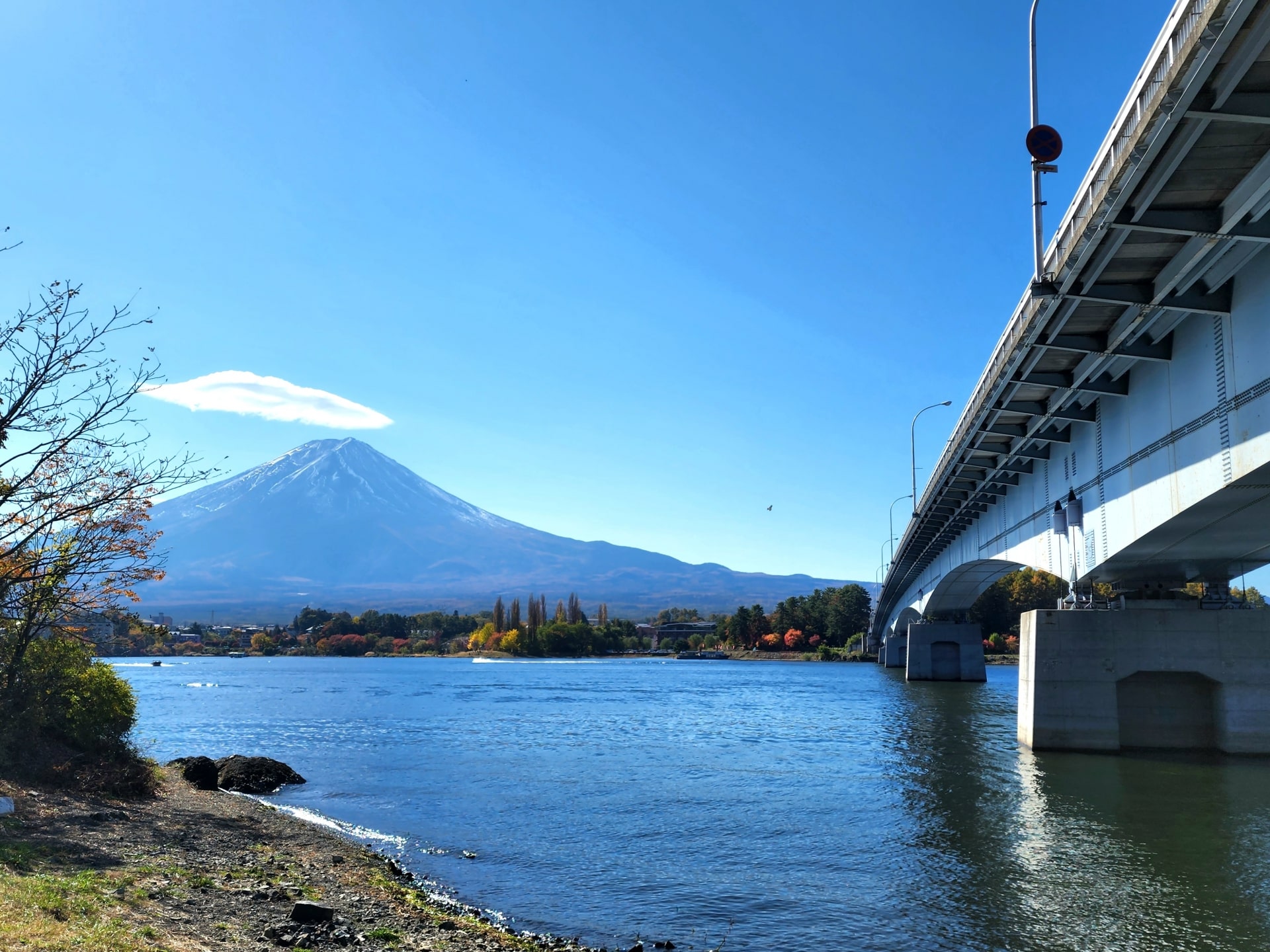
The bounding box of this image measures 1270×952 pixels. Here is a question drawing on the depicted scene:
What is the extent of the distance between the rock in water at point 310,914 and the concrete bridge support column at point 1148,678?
2742cm

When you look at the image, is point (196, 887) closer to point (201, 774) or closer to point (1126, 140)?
point (201, 774)

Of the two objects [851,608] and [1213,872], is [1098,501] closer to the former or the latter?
[1213,872]

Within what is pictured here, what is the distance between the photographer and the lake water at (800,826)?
16.8 metres

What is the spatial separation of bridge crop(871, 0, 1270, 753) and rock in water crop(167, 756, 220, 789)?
91.1ft

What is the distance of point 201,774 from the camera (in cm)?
3092

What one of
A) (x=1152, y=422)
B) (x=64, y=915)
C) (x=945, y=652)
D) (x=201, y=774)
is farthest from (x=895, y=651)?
(x=64, y=915)

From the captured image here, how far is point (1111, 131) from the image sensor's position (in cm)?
1593

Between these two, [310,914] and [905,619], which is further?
[905,619]

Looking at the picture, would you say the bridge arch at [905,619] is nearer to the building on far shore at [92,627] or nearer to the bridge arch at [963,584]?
the bridge arch at [963,584]

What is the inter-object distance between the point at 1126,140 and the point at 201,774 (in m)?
31.3

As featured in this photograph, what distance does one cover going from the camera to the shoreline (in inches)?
443

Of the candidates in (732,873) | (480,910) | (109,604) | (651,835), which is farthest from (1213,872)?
(109,604)

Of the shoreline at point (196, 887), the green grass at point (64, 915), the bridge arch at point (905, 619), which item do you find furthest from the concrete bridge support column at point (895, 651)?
the green grass at point (64, 915)

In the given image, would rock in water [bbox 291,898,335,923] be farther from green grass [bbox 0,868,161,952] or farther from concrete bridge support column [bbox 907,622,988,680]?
concrete bridge support column [bbox 907,622,988,680]
